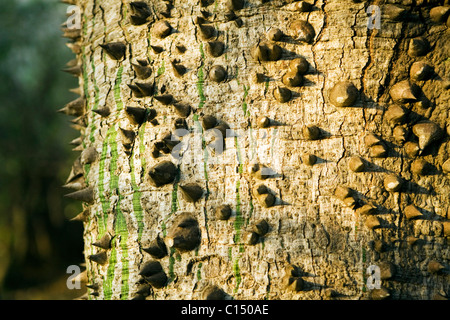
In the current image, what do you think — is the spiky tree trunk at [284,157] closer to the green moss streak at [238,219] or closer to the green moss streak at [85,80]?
the green moss streak at [238,219]

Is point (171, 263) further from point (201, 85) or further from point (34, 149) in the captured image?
point (34, 149)

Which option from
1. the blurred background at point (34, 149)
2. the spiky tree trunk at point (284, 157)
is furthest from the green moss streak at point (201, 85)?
the blurred background at point (34, 149)

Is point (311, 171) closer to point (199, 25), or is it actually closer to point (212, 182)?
point (212, 182)

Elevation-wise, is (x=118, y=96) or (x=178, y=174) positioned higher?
(x=118, y=96)

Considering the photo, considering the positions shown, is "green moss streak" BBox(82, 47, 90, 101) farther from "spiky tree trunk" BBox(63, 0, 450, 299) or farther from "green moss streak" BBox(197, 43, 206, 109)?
"green moss streak" BBox(197, 43, 206, 109)

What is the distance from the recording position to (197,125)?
5.32 ft

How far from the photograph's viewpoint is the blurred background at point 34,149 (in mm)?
16375

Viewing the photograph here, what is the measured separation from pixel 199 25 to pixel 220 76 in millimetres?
229

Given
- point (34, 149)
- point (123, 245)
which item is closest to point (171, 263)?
point (123, 245)

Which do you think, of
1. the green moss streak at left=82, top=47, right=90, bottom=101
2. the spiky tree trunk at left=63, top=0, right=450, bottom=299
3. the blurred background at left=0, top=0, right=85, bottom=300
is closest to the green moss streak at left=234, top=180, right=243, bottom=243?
the spiky tree trunk at left=63, top=0, right=450, bottom=299

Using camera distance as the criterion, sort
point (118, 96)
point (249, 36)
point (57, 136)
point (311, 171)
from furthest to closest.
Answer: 1. point (57, 136)
2. point (118, 96)
3. point (249, 36)
4. point (311, 171)

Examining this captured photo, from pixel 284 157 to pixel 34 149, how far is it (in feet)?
62.2

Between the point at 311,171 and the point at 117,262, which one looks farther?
the point at 117,262
